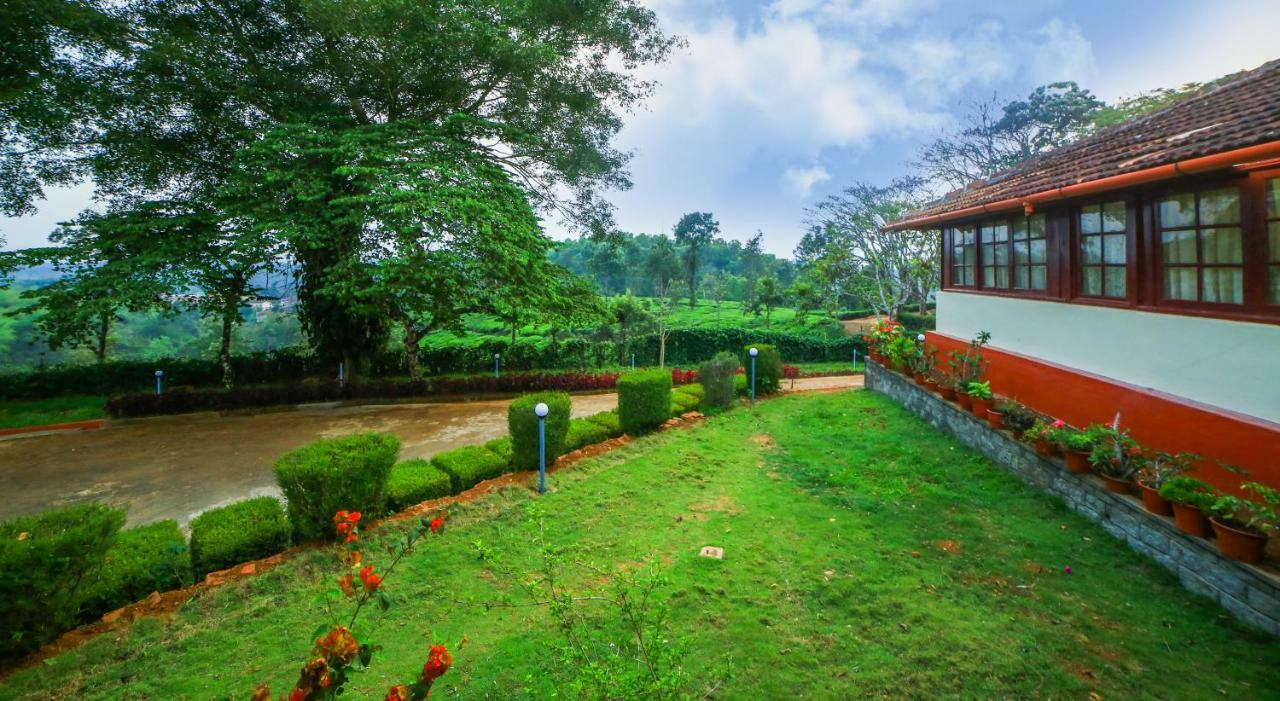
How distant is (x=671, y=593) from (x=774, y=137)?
36365 millimetres

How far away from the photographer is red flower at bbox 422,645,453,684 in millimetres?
1667

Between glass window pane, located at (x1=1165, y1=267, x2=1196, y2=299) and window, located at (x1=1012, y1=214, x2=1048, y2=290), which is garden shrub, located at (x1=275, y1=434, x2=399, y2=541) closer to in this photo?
glass window pane, located at (x1=1165, y1=267, x2=1196, y2=299)

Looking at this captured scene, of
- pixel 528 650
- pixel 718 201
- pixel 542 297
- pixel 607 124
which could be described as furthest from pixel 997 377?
pixel 718 201

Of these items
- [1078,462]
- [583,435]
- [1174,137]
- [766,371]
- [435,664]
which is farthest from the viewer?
[766,371]

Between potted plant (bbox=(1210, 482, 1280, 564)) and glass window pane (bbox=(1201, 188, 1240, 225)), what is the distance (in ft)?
8.66

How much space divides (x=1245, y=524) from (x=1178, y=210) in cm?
334

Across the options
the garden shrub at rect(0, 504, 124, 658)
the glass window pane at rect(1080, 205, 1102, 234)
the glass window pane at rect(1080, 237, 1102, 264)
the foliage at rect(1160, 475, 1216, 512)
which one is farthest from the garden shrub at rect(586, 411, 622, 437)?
the glass window pane at rect(1080, 205, 1102, 234)

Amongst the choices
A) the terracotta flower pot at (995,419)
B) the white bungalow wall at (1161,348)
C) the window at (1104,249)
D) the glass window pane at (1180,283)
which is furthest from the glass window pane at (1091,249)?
the terracotta flower pot at (995,419)

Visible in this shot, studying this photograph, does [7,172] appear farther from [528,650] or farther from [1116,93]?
[1116,93]

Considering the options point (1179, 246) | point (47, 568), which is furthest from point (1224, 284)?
point (47, 568)

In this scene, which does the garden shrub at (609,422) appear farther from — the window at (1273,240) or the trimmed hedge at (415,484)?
the window at (1273,240)

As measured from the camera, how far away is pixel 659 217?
36469 millimetres

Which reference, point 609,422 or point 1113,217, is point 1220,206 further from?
point 609,422

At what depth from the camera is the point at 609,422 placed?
354 inches
